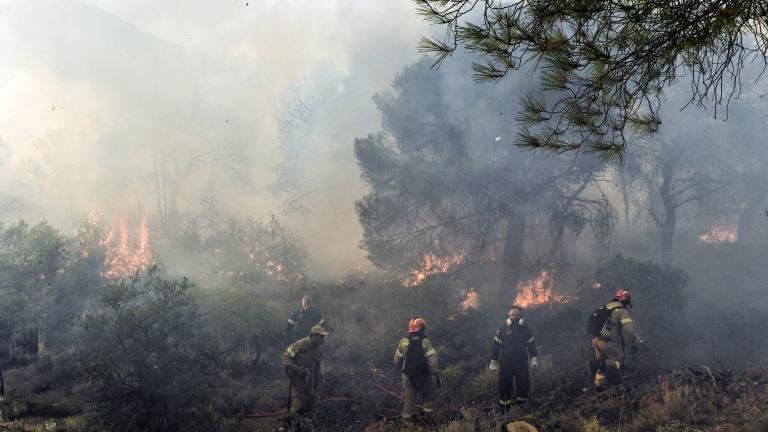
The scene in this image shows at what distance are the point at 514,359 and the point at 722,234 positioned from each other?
72.3ft

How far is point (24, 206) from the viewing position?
120ft

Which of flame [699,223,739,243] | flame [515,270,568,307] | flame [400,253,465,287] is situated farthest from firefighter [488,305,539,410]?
flame [699,223,739,243]

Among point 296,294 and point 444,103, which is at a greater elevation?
point 444,103

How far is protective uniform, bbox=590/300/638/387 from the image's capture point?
8.59m

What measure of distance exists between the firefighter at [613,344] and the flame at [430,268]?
7.07 meters

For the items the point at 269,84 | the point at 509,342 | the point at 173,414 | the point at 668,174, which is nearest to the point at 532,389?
the point at 509,342

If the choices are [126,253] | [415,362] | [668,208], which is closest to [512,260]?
[415,362]

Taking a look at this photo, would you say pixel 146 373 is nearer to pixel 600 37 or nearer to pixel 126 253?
pixel 600 37

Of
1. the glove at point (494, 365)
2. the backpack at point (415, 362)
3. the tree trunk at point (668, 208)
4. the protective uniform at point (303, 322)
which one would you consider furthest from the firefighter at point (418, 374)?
the tree trunk at point (668, 208)

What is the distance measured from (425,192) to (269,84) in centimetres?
3202

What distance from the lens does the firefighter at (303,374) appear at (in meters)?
8.31

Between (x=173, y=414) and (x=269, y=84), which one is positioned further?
(x=269, y=84)

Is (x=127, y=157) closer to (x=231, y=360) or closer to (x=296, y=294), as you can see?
(x=296, y=294)

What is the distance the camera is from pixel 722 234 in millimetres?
24828
